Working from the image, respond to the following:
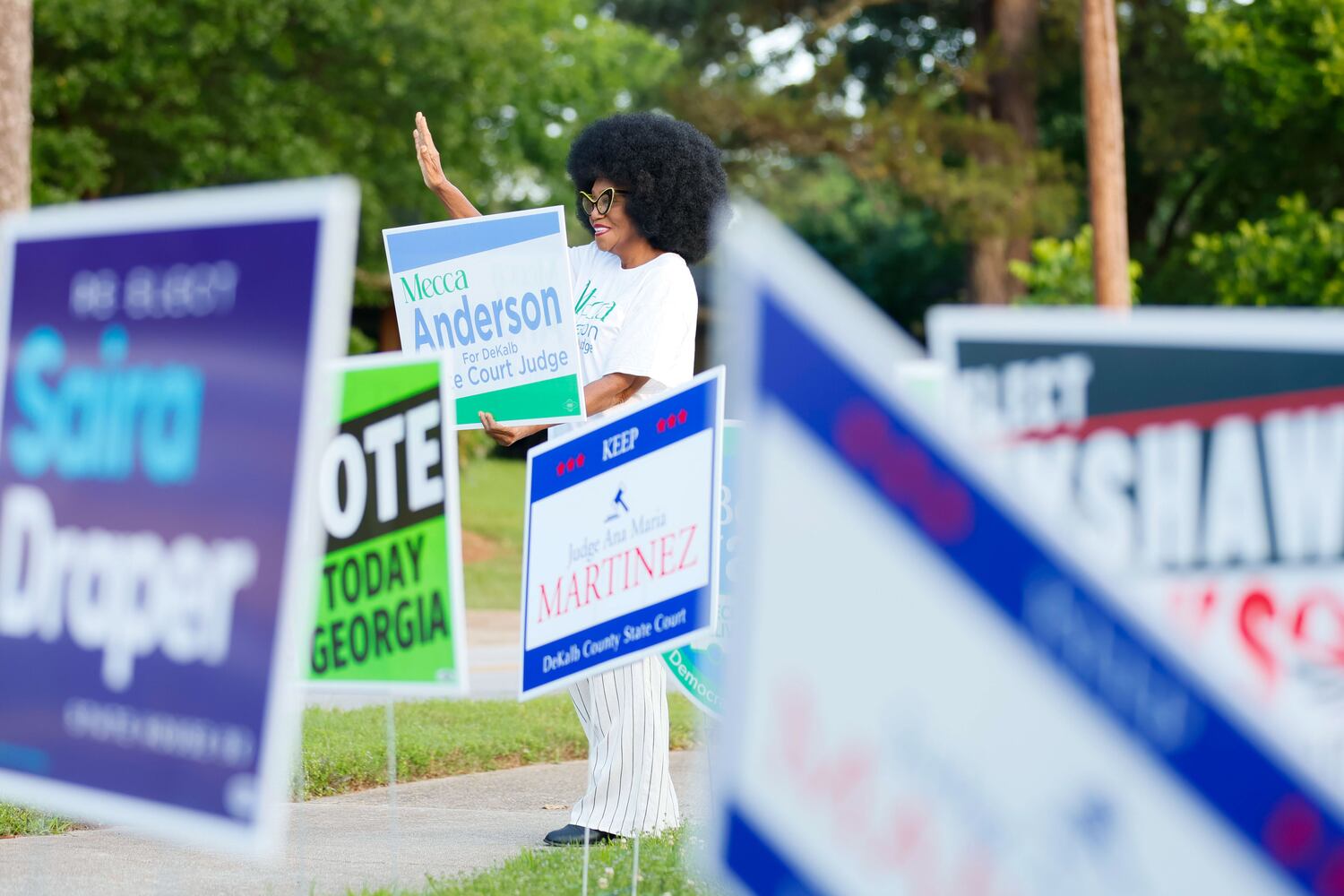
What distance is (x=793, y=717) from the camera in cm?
178

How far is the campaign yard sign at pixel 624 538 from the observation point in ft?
13.6

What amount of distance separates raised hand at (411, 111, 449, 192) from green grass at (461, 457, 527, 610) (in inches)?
340

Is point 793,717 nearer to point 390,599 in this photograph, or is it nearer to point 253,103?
point 390,599

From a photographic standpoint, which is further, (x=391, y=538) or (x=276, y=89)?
(x=276, y=89)

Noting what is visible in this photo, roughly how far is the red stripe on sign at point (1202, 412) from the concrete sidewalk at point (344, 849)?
2445 mm

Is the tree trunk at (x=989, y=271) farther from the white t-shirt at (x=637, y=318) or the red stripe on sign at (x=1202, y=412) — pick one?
the red stripe on sign at (x=1202, y=412)

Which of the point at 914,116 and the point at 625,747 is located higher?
the point at 914,116

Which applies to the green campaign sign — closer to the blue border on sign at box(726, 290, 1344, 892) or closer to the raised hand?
the raised hand

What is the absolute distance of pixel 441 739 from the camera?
7402mm

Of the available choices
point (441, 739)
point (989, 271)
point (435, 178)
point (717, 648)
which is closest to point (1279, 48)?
point (989, 271)

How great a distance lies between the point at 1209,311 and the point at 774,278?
2.58 ft

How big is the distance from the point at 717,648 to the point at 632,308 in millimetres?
1046

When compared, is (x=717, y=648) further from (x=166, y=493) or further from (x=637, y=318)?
(x=166, y=493)

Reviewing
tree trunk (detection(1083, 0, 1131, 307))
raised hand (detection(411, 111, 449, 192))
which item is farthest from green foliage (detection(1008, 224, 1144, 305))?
raised hand (detection(411, 111, 449, 192))
